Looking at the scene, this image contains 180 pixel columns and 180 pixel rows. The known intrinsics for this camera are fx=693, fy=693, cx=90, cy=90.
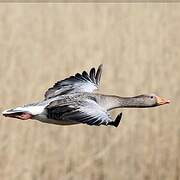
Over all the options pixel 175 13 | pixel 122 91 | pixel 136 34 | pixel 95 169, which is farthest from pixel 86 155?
pixel 175 13

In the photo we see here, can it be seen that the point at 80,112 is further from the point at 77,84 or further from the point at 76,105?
the point at 77,84

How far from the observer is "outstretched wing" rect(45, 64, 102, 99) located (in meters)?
2.67

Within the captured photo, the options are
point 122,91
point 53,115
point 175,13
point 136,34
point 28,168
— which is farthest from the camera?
point 175,13

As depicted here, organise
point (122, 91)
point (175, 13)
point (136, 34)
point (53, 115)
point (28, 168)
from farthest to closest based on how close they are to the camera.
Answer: point (175, 13)
point (136, 34)
point (122, 91)
point (28, 168)
point (53, 115)

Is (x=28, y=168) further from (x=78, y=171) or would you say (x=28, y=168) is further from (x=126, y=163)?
(x=126, y=163)

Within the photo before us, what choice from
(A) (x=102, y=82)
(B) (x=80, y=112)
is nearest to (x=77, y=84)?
(A) (x=102, y=82)

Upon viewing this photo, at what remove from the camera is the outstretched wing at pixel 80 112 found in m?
2.10

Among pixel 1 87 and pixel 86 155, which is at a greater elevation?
pixel 1 87

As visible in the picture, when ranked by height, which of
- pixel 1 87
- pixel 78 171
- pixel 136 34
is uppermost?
pixel 136 34

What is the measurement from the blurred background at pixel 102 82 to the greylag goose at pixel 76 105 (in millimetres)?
372

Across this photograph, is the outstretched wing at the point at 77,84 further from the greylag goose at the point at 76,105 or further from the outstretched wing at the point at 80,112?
the outstretched wing at the point at 80,112

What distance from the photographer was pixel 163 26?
363cm

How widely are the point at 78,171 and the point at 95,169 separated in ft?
0.27

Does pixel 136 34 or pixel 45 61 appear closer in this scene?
pixel 45 61
